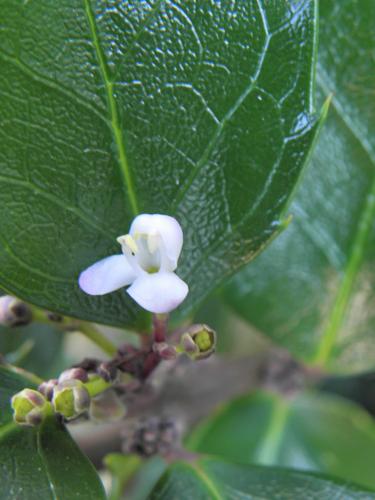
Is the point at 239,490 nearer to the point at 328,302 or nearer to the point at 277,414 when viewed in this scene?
the point at 328,302

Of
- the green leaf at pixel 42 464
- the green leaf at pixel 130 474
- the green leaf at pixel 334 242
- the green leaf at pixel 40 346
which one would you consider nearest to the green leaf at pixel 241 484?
the green leaf at pixel 130 474

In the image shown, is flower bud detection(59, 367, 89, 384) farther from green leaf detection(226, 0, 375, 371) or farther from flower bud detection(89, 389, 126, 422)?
green leaf detection(226, 0, 375, 371)

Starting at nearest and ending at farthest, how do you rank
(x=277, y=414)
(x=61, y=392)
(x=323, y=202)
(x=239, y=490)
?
1. (x=61, y=392)
2. (x=239, y=490)
3. (x=323, y=202)
4. (x=277, y=414)

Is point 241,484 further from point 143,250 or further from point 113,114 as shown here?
point 113,114

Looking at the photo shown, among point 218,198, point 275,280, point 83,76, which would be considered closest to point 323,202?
point 275,280

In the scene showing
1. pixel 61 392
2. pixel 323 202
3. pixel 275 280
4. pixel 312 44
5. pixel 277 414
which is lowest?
pixel 277 414

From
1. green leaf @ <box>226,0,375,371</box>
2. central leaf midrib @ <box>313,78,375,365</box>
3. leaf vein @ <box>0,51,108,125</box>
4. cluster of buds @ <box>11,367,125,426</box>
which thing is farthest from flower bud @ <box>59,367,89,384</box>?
central leaf midrib @ <box>313,78,375,365</box>
